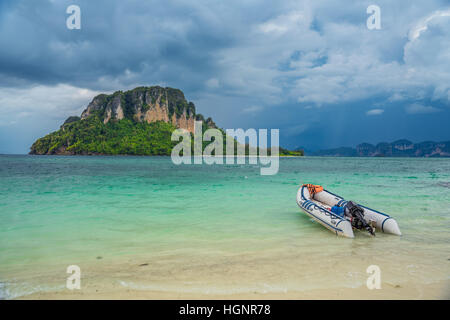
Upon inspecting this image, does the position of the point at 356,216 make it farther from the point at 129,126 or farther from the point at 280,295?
the point at 129,126

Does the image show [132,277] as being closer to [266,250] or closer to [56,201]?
[266,250]

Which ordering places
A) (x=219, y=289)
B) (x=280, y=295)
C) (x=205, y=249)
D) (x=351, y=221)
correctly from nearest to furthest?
(x=280, y=295)
(x=219, y=289)
(x=205, y=249)
(x=351, y=221)

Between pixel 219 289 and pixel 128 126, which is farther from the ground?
pixel 128 126

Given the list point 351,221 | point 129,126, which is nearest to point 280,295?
point 351,221

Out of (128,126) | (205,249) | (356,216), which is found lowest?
(205,249)

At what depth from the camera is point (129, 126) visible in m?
144

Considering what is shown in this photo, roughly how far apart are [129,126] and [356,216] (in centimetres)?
14808

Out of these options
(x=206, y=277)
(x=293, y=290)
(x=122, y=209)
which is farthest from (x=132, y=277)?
(x=122, y=209)

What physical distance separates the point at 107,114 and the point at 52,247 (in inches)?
6054

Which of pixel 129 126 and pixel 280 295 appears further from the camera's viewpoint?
pixel 129 126

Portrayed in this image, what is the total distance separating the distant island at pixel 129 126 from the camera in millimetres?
123062

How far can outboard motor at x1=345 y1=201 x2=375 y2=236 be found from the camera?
7.48 metres

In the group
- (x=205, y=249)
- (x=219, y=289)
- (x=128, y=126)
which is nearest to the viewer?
(x=219, y=289)

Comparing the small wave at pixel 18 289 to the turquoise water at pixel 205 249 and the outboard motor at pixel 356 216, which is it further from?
the outboard motor at pixel 356 216
